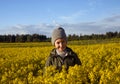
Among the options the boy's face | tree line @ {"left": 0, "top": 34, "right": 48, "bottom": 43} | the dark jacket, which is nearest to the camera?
the boy's face

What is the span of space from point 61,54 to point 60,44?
210 millimetres

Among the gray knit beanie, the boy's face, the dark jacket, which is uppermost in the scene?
the gray knit beanie

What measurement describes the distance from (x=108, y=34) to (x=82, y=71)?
283 ft

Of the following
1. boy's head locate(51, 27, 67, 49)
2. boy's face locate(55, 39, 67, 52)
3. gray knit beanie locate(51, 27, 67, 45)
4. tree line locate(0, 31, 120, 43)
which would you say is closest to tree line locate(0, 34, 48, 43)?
tree line locate(0, 31, 120, 43)

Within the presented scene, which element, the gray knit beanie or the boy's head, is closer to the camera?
the boy's head

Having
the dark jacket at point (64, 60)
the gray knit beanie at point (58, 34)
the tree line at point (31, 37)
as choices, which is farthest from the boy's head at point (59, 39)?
the tree line at point (31, 37)

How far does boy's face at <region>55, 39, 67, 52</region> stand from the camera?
246 inches

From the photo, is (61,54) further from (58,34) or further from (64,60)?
(58,34)

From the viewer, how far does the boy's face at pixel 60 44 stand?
625cm

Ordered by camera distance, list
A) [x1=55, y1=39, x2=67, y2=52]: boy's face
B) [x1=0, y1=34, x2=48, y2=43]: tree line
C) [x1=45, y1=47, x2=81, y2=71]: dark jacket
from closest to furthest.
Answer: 1. [x1=55, y1=39, x2=67, y2=52]: boy's face
2. [x1=45, y1=47, x2=81, y2=71]: dark jacket
3. [x1=0, y1=34, x2=48, y2=43]: tree line

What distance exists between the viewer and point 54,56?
252 inches

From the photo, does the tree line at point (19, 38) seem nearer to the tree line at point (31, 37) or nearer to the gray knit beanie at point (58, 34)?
the tree line at point (31, 37)

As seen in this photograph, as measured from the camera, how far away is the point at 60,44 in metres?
6.26

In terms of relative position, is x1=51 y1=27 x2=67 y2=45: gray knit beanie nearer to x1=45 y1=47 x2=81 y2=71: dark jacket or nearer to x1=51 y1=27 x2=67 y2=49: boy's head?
x1=51 y1=27 x2=67 y2=49: boy's head
